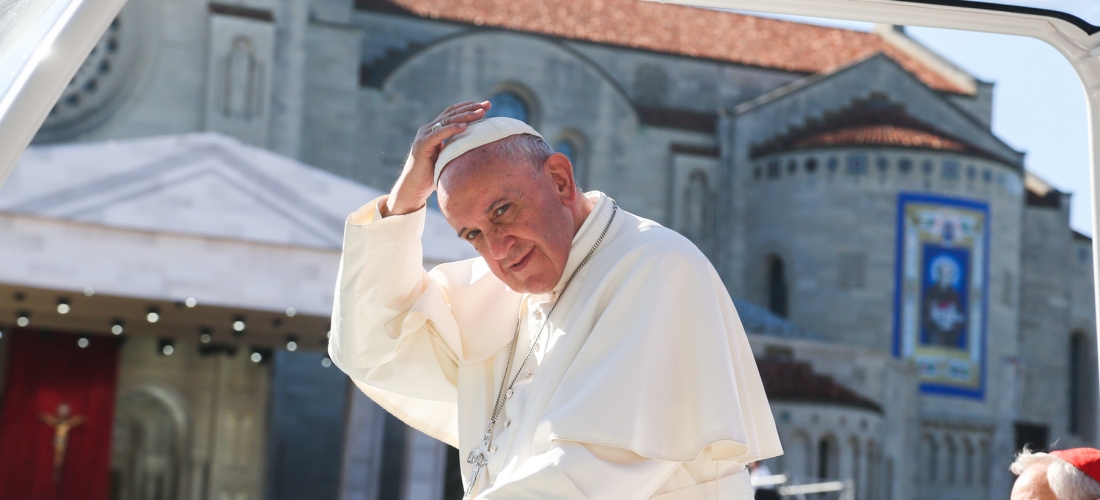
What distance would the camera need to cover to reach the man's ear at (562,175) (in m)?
2.37

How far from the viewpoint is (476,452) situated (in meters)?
2.45

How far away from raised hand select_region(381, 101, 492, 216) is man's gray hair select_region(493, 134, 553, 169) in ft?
0.22

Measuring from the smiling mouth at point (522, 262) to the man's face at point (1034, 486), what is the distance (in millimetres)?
1332

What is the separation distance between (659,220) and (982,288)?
7.60 meters

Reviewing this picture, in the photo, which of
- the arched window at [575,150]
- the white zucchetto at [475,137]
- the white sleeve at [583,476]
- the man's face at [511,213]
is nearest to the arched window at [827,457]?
the arched window at [575,150]

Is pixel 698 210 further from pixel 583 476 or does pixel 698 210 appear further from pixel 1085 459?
pixel 583 476

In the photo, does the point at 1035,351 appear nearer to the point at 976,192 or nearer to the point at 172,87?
the point at 976,192

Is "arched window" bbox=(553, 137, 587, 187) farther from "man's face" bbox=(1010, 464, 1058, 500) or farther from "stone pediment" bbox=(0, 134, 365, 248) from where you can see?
"man's face" bbox=(1010, 464, 1058, 500)

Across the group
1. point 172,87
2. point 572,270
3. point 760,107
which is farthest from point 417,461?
point 760,107

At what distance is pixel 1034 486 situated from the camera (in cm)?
298

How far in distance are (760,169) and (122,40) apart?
1496cm

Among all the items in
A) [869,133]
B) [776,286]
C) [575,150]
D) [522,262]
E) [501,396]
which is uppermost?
[869,133]

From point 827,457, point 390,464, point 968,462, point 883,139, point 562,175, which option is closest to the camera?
point 562,175

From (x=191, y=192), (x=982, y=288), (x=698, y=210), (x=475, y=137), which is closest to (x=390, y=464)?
(x=698, y=210)
